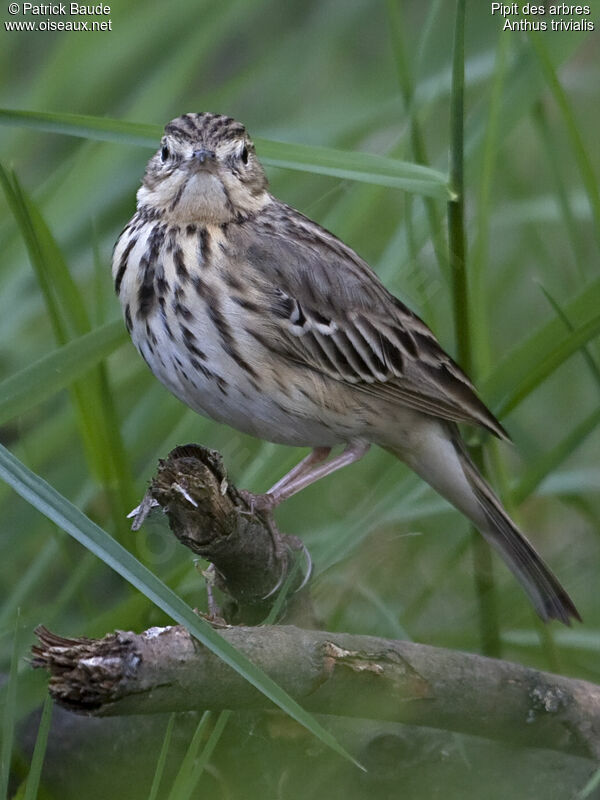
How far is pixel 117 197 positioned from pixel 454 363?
4.87 ft

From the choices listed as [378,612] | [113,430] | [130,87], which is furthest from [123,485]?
[130,87]

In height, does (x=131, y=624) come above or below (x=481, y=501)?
below

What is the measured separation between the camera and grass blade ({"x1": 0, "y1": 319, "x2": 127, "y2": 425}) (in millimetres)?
3467

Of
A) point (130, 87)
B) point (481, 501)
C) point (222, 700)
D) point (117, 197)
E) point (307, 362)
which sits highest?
point (130, 87)

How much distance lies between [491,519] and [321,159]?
1321 millimetres

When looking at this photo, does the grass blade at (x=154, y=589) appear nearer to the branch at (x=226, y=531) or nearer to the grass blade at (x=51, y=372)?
the branch at (x=226, y=531)

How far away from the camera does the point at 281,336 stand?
3.95 m

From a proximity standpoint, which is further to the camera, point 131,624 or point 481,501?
point 481,501

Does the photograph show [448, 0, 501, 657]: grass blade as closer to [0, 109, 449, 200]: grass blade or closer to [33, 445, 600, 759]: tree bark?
[0, 109, 449, 200]: grass blade

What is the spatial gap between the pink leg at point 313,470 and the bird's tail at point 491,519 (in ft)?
0.61

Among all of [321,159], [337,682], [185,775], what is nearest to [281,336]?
[321,159]

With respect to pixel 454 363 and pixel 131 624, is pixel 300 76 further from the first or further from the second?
pixel 131 624

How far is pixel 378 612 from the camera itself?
4.02 meters

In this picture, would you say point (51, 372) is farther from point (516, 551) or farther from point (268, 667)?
point (516, 551)
